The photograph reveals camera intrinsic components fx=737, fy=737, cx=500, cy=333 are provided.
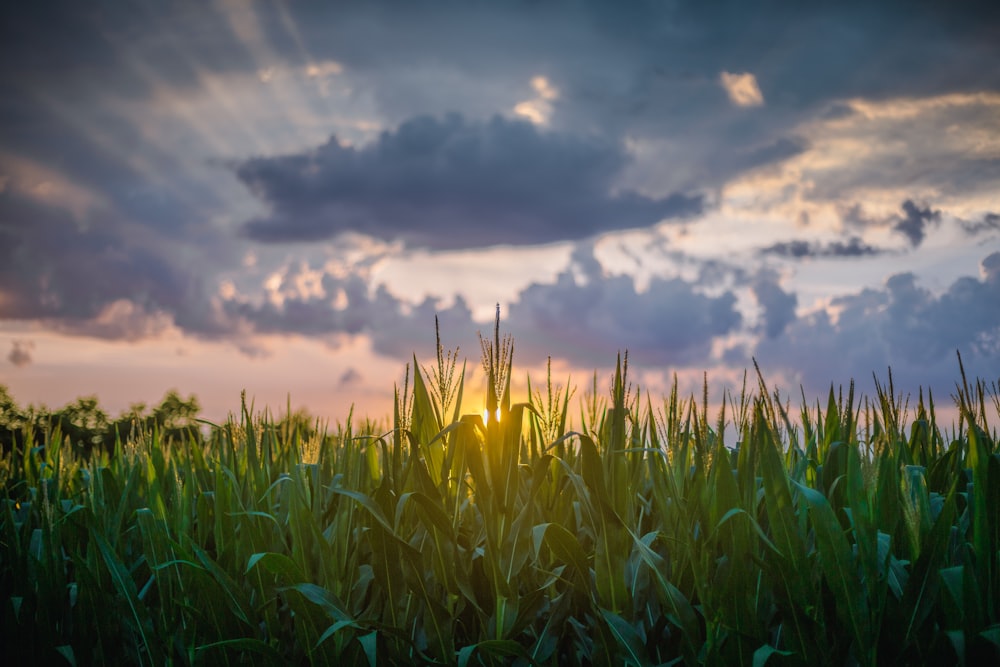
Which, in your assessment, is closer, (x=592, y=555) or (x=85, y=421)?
(x=592, y=555)

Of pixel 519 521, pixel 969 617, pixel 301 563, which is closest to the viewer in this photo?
pixel 969 617

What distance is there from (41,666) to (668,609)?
390 centimetres

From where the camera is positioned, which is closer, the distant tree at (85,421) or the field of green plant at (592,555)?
the field of green plant at (592,555)

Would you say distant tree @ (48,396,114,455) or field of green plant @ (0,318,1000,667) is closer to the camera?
field of green plant @ (0,318,1000,667)

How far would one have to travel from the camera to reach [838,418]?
4.00 metres

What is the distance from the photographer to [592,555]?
3.05m

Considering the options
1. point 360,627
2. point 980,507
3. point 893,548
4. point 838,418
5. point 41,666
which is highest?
point 838,418

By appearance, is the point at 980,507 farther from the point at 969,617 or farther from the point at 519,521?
the point at 519,521

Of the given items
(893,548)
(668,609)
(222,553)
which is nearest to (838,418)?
(893,548)

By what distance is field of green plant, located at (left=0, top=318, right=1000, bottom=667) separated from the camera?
2.75 meters

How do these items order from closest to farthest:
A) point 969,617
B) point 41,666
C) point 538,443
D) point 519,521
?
point 969,617, point 519,521, point 538,443, point 41,666

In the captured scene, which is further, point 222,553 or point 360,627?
point 222,553

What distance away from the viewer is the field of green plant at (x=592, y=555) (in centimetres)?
275

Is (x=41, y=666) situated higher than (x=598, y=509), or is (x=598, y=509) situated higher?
(x=598, y=509)
